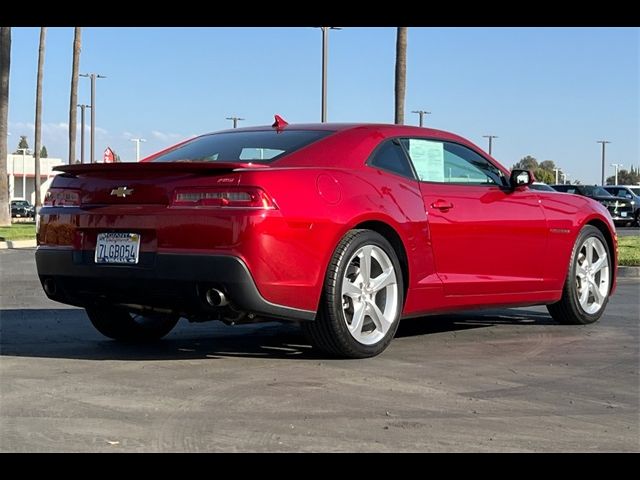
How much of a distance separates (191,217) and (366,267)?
3.92 feet

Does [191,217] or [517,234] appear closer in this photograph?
[191,217]

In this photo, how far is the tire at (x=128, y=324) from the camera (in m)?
6.88

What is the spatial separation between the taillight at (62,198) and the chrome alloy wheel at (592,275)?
4.04 meters

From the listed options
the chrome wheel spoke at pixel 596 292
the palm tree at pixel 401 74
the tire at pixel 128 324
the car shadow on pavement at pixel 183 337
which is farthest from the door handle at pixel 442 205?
the palm tree at pixel 401 74

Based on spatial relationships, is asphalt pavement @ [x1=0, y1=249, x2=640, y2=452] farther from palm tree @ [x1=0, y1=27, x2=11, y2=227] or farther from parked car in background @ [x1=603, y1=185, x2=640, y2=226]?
parked car in background @ [x1=603, y1=185, x2=640, y2=226]

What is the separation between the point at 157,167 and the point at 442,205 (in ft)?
6.60

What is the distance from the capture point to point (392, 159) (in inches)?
263

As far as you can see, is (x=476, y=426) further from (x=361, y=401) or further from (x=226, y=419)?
(x=226, y=419)

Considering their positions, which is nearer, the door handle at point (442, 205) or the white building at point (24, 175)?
the door handle at point (442, 205)

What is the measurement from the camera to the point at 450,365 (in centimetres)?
602

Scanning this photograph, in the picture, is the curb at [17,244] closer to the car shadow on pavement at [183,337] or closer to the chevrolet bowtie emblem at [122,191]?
the car shadow on pavement at [183,337]

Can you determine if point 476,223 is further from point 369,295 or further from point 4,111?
point 4,111
